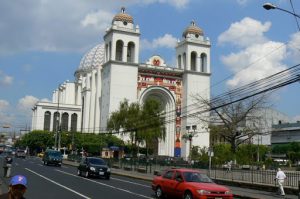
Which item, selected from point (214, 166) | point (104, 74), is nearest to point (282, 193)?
Answer: point (214, 166)

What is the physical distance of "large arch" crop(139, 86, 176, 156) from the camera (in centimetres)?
9681

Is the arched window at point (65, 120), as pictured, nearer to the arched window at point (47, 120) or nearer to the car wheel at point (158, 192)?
the arched window at point (47, 120)

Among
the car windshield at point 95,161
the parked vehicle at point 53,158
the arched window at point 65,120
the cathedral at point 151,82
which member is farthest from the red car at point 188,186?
the arched window at point 65,120

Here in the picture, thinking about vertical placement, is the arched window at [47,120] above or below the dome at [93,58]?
below

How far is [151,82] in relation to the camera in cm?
9662

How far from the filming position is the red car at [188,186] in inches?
639

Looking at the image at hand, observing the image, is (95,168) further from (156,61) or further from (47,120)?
(47,120)

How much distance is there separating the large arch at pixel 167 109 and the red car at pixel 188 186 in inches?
2991

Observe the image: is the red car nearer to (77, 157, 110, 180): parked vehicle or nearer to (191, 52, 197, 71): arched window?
(77, 157, 110, 180): parked vehicle

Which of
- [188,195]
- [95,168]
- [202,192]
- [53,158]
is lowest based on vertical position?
[188,195]

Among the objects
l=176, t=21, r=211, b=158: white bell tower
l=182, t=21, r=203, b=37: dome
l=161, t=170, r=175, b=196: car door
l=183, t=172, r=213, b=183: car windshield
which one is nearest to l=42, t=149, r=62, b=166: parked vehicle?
l=161, t=170, r=175, b=196: car door

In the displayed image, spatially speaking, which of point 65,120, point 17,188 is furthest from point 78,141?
point 17,188

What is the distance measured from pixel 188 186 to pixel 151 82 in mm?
79996

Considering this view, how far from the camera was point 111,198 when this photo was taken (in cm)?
1805
